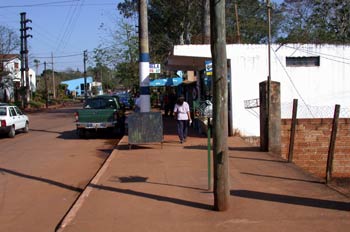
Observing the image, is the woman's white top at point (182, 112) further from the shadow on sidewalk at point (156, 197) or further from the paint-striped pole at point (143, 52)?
the shadow on sidewalk at point (156, 197)

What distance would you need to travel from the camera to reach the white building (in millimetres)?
18125

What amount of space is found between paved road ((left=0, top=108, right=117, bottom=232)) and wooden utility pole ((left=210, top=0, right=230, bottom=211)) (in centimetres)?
255

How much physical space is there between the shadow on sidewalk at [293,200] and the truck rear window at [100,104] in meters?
14.1

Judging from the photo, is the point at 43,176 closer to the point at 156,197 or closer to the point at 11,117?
the point at 156,197

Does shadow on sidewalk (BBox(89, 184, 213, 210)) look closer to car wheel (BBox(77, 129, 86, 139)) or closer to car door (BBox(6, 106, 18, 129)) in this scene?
car wheel (BBox(77, 129, 86, 139))

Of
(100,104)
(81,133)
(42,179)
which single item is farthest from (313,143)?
(100,104)

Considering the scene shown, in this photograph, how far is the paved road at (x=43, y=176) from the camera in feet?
25.3

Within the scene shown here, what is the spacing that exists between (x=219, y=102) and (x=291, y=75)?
12.0m

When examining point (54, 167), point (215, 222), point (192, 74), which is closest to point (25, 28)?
point (192, 74)

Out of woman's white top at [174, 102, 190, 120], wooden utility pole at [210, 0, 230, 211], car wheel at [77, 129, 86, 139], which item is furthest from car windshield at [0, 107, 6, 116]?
wooden utility pole at [210, 0, 230, 211]

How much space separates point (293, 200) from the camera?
306 inches

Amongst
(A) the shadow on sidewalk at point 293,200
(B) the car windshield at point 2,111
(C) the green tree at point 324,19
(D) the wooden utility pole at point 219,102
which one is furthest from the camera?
(C) the green tree at point 324,19

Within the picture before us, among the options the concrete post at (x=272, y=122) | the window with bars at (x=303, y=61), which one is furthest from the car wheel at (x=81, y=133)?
the concrete post at (x=272, y=122)

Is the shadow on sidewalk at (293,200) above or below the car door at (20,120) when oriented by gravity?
below
